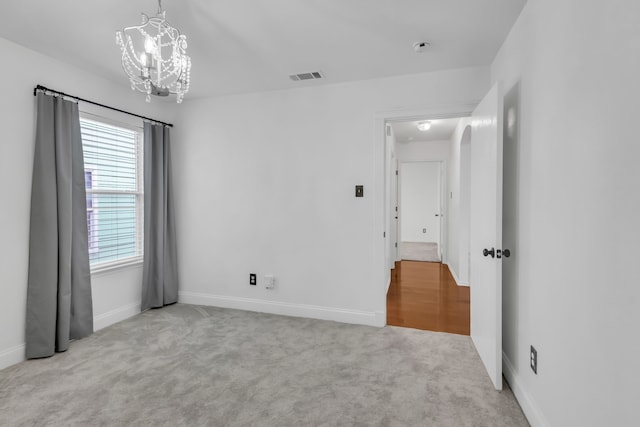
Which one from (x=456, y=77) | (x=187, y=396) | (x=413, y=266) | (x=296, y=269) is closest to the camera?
(x=187, y=396)

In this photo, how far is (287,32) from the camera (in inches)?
93.7

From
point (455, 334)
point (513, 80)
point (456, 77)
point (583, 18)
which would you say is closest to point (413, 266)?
point (455, 334)

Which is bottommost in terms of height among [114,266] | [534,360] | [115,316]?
[115,316]

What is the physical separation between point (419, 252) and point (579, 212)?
6715mm

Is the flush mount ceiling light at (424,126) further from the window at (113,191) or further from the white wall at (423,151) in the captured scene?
the window at (113,191)

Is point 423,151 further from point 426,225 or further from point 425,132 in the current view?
point 426,225

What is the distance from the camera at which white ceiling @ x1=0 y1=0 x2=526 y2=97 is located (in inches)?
81.0

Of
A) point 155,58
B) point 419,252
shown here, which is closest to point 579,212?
point 155,58

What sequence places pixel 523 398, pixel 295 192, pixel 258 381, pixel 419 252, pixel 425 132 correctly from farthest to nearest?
1. pixel 419 252
2. pixel 425 132
3. pixel 295 192
4. pixel 258 381
5. pixel 523 398

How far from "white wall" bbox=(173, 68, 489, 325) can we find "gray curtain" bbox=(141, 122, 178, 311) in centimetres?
15

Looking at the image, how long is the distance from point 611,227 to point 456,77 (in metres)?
2.24

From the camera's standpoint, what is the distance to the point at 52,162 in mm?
2707

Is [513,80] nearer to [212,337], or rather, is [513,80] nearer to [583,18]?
[583,18]

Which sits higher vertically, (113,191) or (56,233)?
(113,191)
